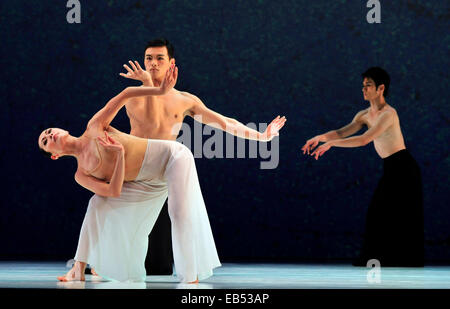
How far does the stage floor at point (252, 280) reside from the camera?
11.1 feet

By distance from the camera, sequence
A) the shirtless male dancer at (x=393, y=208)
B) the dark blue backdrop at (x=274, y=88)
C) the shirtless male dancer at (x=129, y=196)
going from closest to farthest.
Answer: the shirtless male dancer at (x=129, y=196)
the shirtless male dancer at (x=393, y=208)
the dark blue backdrop at (x=274, y=88)

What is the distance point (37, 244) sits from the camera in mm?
6961

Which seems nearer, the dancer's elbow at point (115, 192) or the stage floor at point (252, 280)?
the stage floor at point (252, 280)

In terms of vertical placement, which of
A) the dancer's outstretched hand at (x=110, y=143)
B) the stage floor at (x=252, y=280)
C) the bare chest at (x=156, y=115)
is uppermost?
the bare chest at (x=156, y=115)

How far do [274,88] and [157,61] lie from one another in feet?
8.17

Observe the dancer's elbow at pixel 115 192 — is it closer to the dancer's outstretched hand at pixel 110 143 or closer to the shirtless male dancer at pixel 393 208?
the dancer's outstretched hand at pixel 110 143

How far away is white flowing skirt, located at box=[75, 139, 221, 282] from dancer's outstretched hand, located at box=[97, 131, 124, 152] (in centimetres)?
22

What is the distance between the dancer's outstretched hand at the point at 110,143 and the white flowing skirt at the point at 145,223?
0.22 meters

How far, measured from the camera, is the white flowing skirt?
3.75 m

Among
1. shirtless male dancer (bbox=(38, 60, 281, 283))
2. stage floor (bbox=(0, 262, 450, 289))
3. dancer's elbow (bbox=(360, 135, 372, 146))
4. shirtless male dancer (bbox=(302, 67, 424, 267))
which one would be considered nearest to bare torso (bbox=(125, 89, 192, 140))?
shirtless male dancer (bbox=(38, 60, 281, 283))

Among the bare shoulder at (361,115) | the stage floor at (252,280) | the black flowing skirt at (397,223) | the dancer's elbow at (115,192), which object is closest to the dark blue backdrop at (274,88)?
the bare shoulder at (361,115)

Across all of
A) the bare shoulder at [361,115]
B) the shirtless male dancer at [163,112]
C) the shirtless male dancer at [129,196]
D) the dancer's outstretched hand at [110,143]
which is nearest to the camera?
the dancer's outstretched hand at [110,143]
